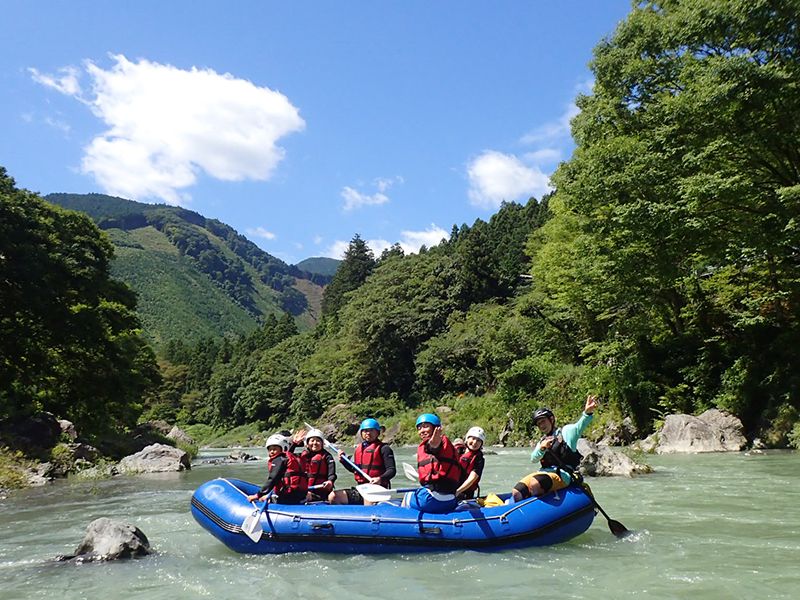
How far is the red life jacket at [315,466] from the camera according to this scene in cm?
825

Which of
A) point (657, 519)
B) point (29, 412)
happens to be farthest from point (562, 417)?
point (29, 412)

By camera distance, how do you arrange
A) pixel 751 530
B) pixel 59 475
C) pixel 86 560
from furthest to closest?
pixel 59 475, pixel 751 530, pixel 86 560

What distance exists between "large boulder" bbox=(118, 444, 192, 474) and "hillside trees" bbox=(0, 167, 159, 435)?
3.38m

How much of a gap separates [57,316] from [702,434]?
18872 millimetres

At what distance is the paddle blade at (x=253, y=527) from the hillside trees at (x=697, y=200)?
42.3 feet

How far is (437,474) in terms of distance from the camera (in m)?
6.96

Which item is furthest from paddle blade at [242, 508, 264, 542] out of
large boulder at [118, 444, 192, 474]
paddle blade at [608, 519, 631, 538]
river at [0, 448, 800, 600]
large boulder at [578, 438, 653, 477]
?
large boulder at [118, 444, 192, 474]

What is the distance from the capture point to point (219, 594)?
5.66 metres

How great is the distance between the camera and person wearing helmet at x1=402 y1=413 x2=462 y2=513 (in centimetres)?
697

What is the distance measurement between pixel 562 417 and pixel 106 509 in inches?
685

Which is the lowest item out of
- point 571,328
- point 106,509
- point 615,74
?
point 106,509

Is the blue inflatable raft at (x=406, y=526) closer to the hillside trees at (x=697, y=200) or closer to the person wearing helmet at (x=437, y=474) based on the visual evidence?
the person wearing helmet at (x=437, y=474)

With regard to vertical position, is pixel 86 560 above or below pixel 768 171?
below

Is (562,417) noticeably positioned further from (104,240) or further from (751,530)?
(104,240)
